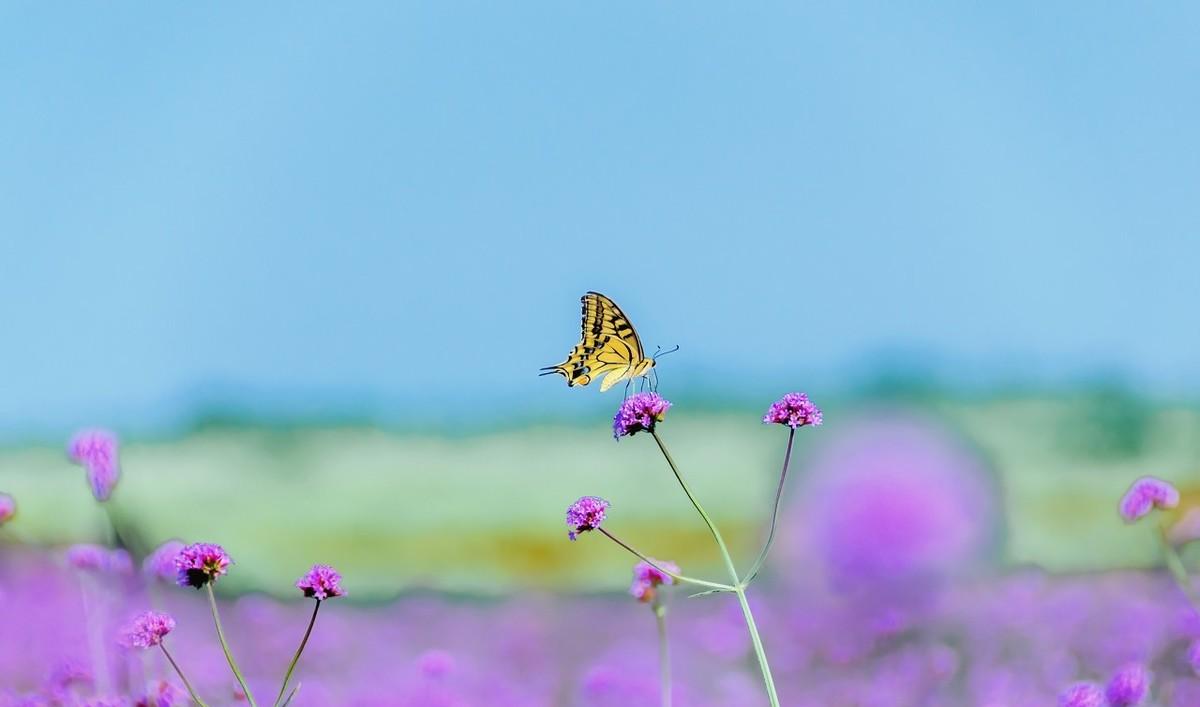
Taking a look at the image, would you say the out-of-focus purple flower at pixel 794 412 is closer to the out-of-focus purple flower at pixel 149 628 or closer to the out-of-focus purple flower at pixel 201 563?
the out-of-focus purple flower at pixel 201 563

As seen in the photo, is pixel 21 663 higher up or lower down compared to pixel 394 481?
lower down

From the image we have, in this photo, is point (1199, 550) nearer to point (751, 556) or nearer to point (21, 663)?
point (751, 556)

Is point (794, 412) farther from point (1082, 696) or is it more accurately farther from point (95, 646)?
point (95, 646)

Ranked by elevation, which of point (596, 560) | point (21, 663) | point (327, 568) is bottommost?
point (21, 663)

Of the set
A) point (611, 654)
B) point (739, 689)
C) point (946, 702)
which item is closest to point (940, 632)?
point (946, 702)

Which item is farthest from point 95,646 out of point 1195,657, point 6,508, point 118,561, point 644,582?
point 1195,657

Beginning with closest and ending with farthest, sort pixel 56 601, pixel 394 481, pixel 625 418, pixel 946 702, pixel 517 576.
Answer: pixel 625 418, pixel 946 702, pixel 56 601, pixel 517 576, pixel 394 481

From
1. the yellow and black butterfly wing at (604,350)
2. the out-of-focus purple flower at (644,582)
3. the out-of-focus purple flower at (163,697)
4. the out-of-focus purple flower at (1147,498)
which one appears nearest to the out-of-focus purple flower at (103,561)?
the out-of-focus purple flower at (163,697)

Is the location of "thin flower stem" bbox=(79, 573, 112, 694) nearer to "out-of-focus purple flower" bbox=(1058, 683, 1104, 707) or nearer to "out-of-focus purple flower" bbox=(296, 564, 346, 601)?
"out-of-focus purple flower" bbox=(296, 564, 346, 601)
